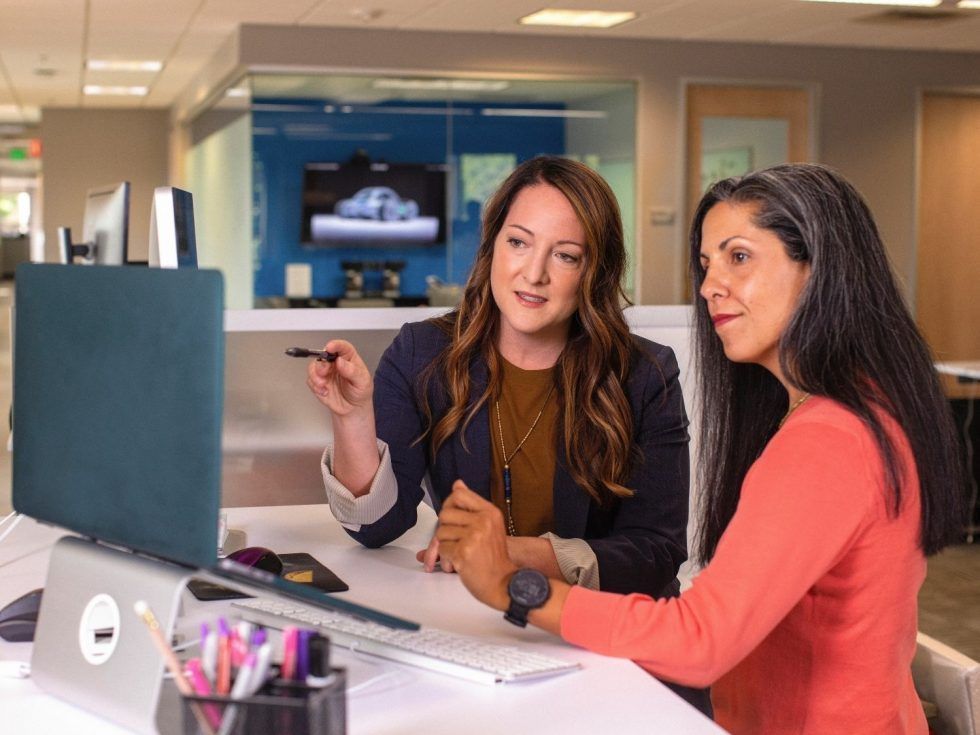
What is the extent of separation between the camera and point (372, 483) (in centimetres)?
193

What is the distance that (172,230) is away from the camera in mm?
1520

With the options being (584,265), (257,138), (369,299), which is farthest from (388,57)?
(584,265)

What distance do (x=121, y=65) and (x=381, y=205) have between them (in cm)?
371

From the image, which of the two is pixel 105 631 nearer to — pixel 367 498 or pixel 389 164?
pixel 367 498

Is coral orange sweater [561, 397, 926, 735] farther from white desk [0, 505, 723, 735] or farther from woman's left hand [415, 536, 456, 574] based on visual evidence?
woman's left hand [415, 536, 456, 574]

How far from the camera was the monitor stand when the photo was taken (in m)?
1.14

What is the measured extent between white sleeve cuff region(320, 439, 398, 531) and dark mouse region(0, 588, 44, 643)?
0.52m

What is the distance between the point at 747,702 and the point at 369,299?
273 inches

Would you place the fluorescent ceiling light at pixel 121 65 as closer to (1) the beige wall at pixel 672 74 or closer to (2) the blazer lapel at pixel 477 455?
(1) the beige wall at pixel 672 74

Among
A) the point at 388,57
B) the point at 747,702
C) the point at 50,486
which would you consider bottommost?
the point at 747,702

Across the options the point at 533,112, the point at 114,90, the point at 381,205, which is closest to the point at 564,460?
the point at 381,205

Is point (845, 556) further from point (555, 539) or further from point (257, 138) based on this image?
point (257, 138)

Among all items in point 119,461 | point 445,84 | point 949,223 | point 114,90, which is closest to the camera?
point 119,461

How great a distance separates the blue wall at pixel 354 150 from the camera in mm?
8195
